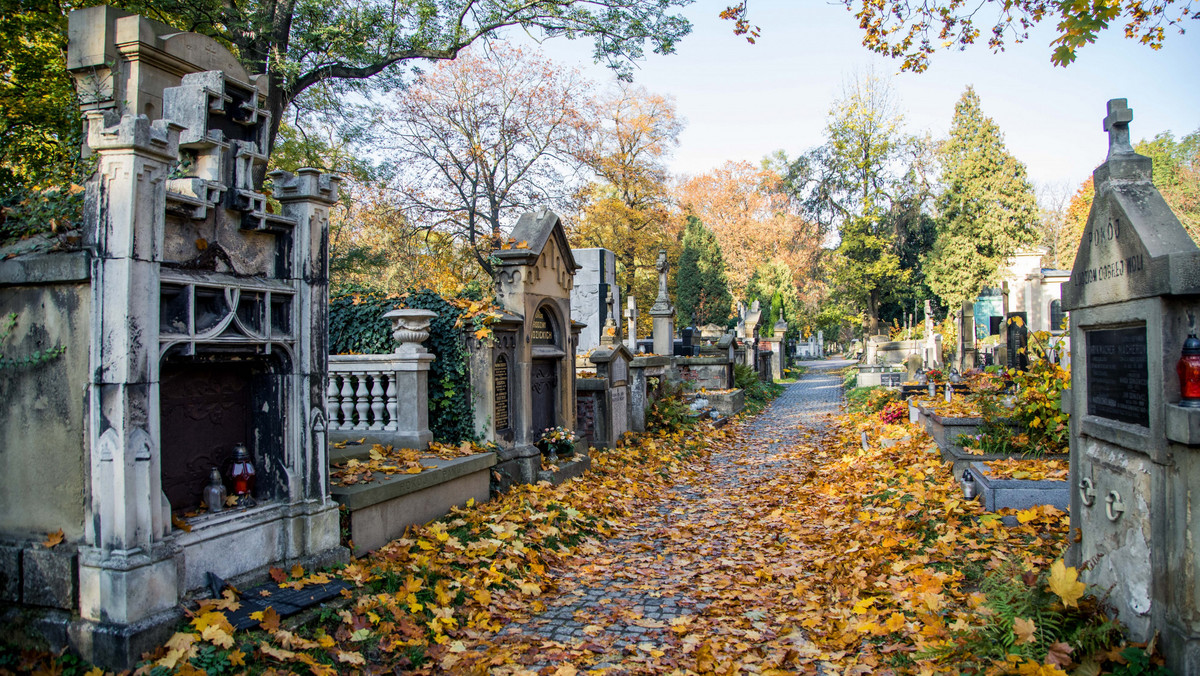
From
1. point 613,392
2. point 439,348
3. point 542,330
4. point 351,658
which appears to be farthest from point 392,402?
point 613,392

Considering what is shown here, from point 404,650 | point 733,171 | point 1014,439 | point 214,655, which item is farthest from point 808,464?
point 733,171

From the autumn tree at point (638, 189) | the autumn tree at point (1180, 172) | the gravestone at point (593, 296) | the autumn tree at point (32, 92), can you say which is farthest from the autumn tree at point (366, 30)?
the autumn tree at point (1180, 172)

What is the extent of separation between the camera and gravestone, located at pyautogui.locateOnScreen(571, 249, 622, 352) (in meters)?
17.7

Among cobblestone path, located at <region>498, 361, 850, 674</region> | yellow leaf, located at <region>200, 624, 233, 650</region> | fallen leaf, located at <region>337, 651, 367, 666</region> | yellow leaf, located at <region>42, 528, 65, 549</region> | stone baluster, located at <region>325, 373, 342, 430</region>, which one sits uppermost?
stone baluster, located at <region>325, 373, 342, 430</region>

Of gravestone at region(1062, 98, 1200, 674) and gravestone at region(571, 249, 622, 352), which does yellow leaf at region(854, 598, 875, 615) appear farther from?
gravestone at region(571, 249, 622, 352)

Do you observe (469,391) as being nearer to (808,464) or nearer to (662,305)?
(808,464)

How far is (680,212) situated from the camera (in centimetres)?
3988

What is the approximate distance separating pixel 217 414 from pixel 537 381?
479 cm

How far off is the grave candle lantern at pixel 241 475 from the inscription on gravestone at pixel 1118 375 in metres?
5.13

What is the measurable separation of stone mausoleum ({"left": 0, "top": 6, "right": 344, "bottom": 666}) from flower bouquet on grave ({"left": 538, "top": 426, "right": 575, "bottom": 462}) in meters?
4.12

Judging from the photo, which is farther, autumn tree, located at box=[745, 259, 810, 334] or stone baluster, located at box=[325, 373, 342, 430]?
autumn tree, located at box=[745, 259, 810, 334]

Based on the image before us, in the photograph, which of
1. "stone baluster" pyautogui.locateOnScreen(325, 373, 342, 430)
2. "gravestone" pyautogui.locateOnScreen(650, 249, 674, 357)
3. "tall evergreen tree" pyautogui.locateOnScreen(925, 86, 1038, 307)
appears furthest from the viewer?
"tall evergreen tree" pyautogui.locateOnScreen(925, 86, 1038, 307)

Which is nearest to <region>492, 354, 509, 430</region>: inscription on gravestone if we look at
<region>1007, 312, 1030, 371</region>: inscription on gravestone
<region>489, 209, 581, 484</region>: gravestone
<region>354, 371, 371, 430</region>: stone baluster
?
<region>489, 209, 581, 484</region>: gravestone

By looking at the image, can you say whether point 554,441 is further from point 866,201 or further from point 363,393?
point 866,201
